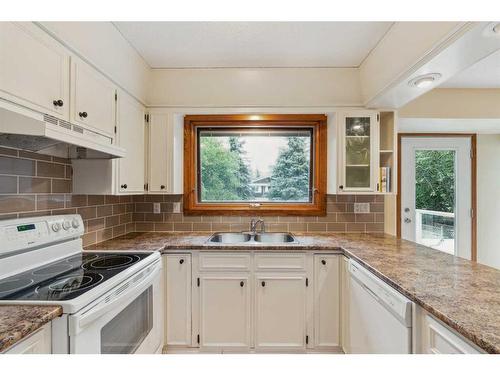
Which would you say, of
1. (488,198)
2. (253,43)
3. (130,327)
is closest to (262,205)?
(253,43)

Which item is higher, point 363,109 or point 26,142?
point 363,109

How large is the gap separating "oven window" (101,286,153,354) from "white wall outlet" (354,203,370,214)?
1.97 m

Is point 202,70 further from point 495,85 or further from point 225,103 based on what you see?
point 495,85

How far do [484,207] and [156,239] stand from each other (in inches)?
151

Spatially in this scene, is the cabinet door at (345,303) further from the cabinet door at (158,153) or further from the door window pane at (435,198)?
the door window pane at (435,198)

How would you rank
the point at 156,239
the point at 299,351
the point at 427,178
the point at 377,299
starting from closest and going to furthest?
1. the point at 377,299
2. the point at 299,351
3. the point at 156,239
4. the point at 427,178

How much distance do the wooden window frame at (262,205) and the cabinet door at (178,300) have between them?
70cm

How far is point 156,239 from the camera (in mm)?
2268

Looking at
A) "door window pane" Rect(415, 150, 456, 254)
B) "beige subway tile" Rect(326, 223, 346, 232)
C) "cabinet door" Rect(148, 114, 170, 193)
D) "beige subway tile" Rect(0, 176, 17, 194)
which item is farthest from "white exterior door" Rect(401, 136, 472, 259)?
"beige subway tile" Rect(0, 176, 17, 194)

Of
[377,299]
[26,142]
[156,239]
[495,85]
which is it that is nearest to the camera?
[26,142]

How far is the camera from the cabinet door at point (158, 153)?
2393mm

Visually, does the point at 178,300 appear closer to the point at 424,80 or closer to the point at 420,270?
the point at 420,270

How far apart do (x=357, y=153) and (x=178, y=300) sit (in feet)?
6.37
